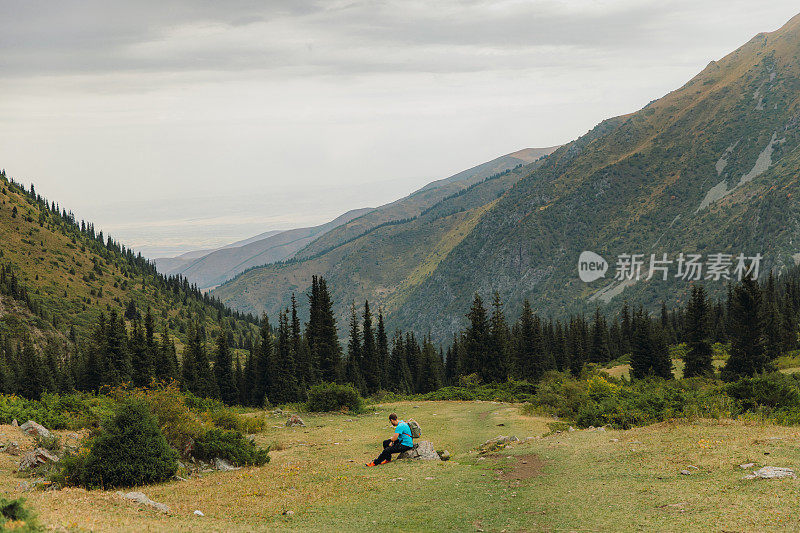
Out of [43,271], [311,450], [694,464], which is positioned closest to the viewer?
[694,464]

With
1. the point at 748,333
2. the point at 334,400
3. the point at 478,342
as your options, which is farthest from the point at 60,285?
the point at 748,333

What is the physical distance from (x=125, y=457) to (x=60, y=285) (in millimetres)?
159509

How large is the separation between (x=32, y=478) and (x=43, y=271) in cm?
16382

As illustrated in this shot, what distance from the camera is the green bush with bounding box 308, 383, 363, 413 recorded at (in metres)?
40.6

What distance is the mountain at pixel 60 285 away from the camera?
4870 inches

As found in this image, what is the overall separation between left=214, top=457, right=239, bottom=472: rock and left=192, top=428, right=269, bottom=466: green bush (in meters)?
0.15

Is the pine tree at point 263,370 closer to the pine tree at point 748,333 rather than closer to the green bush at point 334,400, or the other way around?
the green bush at point 334,400

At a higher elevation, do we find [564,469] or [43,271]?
[43,271]

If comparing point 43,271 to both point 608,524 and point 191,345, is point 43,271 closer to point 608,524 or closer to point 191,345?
point 191,345

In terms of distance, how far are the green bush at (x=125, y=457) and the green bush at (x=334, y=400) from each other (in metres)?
23.6

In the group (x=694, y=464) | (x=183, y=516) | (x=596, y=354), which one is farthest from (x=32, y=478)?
(x=596, y=354)

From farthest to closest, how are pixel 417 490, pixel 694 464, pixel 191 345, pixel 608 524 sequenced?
pixel 191 345 < pixel 417 490 < pixel 694 464 < pixel 608 524

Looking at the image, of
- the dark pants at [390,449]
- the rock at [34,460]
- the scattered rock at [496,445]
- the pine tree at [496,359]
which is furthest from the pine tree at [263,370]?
the dark pants at [390,449]

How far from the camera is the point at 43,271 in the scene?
152250 mm
